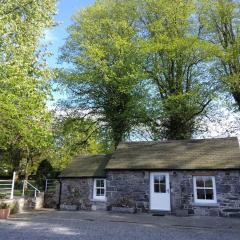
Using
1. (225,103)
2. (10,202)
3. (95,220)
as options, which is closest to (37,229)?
(95,220)

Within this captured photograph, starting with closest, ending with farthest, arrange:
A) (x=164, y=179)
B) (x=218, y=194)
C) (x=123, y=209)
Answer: (x=218, y=194) → (x=164, y=179) → (x=123, y=209)

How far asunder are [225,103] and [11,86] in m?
19.6

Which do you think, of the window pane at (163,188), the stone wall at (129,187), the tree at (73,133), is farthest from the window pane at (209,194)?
the tree at (73,133)

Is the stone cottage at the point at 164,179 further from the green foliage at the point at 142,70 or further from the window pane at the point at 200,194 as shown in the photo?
the green foliage at the point at 142,70

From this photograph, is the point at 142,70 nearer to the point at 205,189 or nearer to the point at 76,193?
the point at 76,193

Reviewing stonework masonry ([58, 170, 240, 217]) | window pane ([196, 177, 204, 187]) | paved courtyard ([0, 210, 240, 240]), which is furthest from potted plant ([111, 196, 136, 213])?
window pane ([196, 177, 204, 187])

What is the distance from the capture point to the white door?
62.1ft

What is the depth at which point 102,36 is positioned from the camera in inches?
1294

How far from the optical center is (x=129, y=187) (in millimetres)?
20000

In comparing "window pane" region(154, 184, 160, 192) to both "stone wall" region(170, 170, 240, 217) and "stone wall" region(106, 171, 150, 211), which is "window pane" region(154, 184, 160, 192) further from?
"stone wall" region(170, 170, 240, 217)

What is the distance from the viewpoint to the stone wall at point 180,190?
17.7 m

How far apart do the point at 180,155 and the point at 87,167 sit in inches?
269

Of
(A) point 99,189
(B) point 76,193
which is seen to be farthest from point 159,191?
(B) point 76,193

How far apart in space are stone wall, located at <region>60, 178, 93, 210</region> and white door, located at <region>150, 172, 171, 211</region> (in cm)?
450
